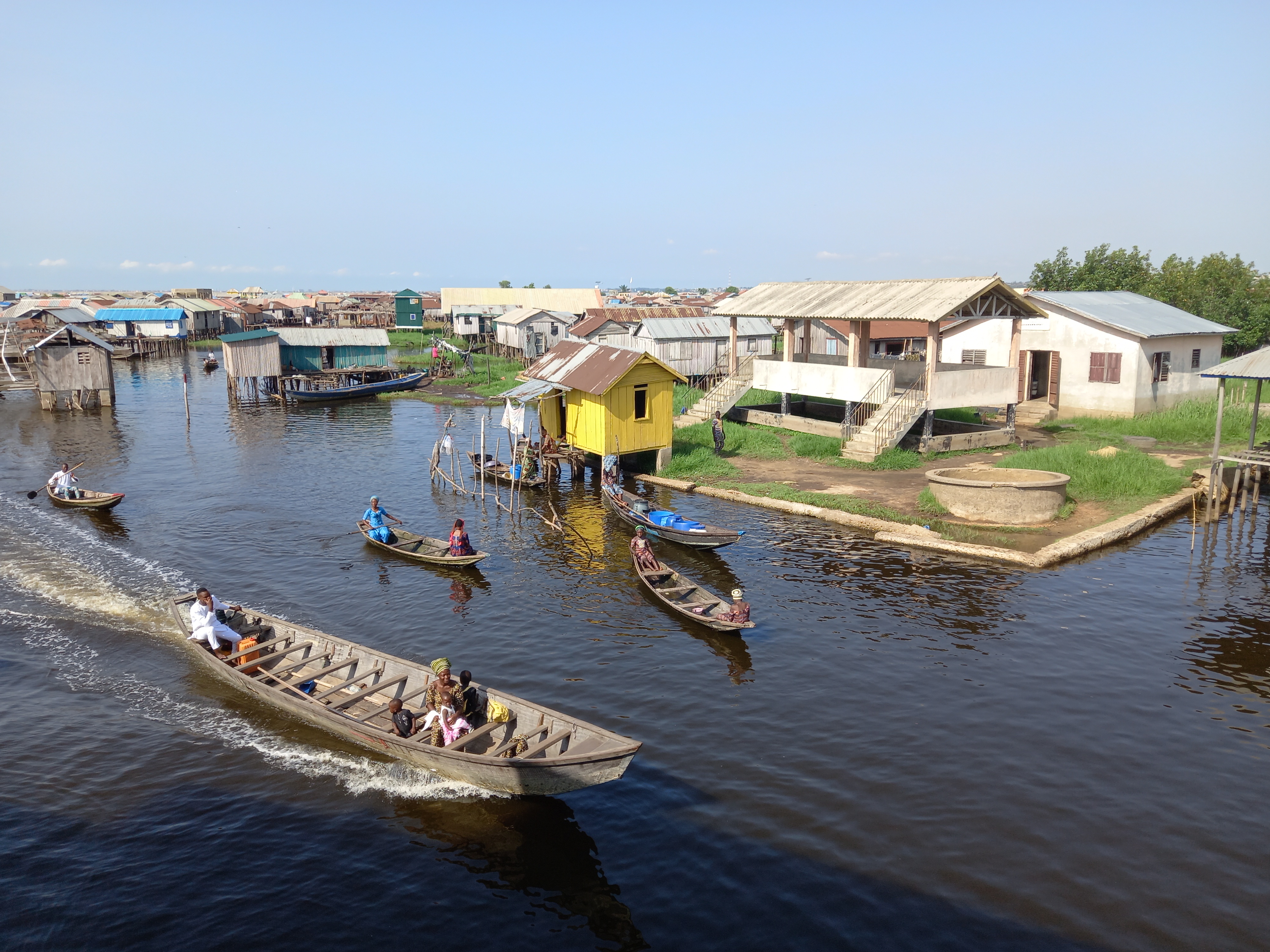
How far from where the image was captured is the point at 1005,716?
1589 cm

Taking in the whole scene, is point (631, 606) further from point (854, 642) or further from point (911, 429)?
point (911, 429)

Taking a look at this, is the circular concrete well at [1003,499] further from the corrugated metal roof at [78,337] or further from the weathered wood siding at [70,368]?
the weathered wood siding at [70,368]

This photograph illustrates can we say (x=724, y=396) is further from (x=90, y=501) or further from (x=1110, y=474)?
(x=90, y=501)

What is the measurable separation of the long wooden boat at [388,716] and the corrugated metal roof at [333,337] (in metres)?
46.5

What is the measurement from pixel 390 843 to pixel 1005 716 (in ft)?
36.0

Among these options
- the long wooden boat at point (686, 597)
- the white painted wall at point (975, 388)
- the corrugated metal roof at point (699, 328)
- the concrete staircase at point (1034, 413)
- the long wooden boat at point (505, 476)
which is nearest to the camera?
the long wooden boat at point (686, 597)

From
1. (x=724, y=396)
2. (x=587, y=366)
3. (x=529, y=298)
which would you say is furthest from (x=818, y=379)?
(x=529, y=298)

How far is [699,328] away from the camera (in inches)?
2208

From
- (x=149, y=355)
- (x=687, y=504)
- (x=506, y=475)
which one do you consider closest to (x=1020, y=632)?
(x=687, y=504)

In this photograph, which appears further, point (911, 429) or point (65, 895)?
point (911, 429)

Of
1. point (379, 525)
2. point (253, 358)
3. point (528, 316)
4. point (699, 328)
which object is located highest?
point (528, 316)

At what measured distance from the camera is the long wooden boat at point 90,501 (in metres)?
30.3

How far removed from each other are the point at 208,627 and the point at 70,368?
1804 inches

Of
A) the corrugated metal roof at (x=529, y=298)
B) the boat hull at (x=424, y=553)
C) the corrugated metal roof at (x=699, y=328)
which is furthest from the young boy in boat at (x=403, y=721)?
the corrugated metal roof at (x=529, y=298)
